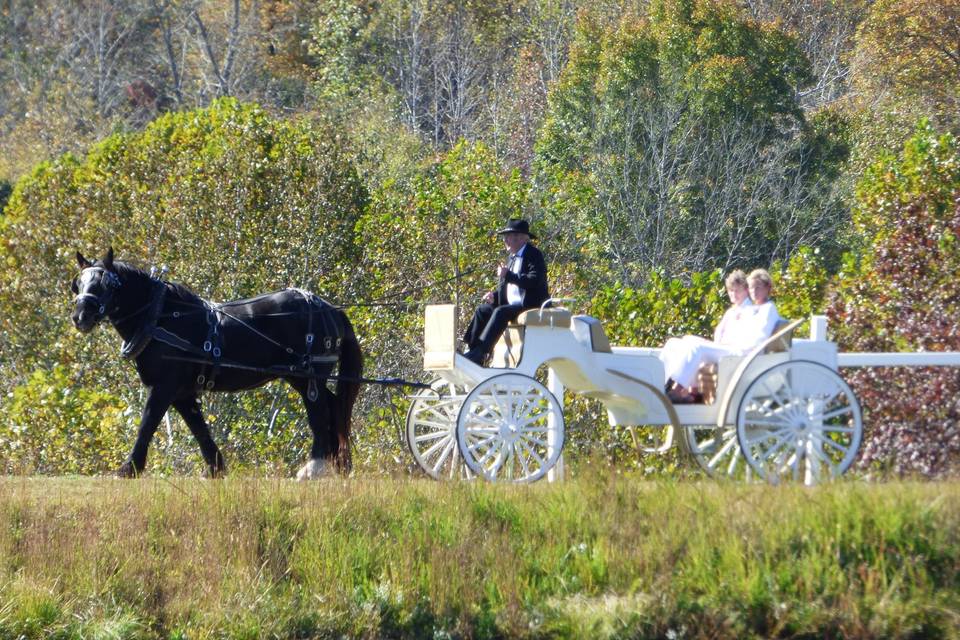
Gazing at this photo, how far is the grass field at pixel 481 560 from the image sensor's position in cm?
827

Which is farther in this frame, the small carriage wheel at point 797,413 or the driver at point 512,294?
the driver at point 512,294

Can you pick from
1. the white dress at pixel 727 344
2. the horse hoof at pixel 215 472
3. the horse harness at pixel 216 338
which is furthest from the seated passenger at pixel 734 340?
the horse hoof at pixel 215 472

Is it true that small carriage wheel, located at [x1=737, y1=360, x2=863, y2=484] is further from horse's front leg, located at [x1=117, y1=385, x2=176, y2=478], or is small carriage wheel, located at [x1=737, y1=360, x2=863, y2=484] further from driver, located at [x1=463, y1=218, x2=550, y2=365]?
horse's front leg, located at [x1=117, y1=385, x2=176, y2=478]

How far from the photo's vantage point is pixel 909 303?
13.4 meters

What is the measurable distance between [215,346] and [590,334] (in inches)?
121

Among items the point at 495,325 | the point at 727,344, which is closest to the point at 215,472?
the point at 495,325

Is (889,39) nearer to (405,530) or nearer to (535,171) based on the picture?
(535,171)

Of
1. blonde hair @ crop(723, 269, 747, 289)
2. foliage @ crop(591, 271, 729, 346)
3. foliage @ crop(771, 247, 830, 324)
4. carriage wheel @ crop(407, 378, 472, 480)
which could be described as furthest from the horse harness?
foliage @ crop(771, 247, 830, 324)

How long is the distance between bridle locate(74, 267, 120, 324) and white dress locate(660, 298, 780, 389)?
4.20m

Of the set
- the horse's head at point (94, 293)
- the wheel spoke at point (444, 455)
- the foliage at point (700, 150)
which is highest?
the foliage at point (700, 150)

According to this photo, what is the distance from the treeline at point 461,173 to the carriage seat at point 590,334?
1.71 meters

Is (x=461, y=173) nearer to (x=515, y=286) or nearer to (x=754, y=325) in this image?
(x=515, y=286)

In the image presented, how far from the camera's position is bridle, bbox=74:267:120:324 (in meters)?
11.0

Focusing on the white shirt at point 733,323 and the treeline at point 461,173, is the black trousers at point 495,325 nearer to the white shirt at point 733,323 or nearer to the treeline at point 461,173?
the treeline at point 461,173
